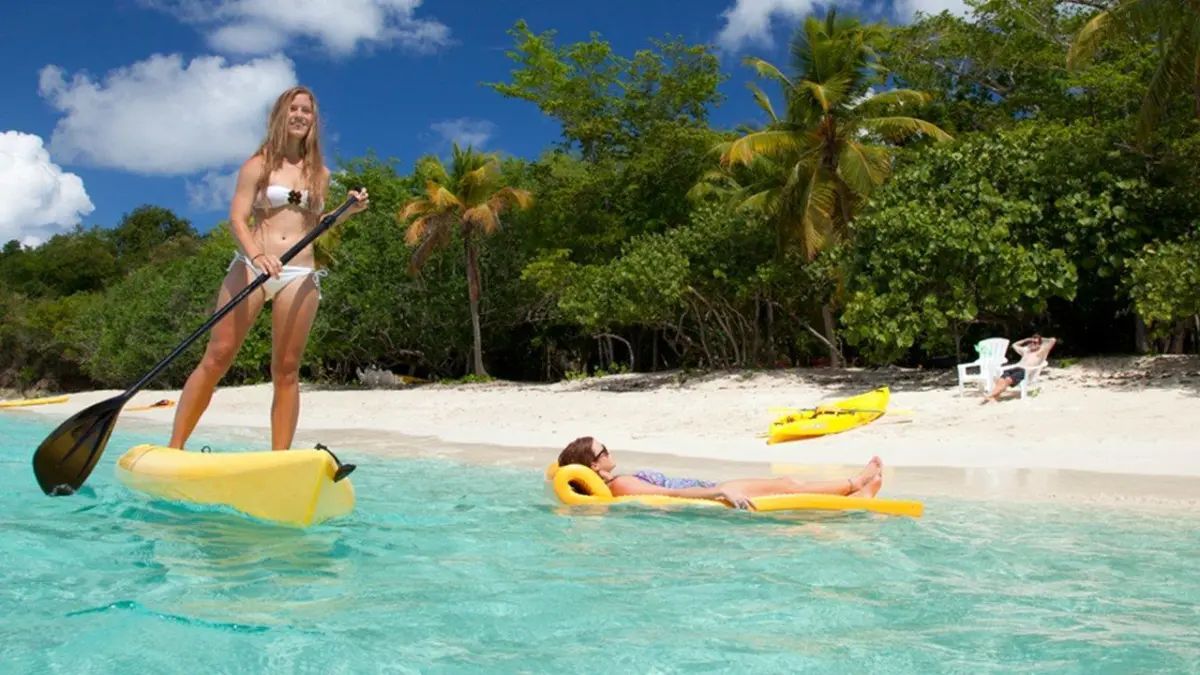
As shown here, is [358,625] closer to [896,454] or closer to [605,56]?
[896,454]

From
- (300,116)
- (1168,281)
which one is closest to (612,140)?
(1168,281)

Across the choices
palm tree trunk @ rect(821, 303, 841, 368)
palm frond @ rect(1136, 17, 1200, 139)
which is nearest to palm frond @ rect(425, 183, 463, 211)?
palm tree trunk @ rect(821, 303, 841, 368)

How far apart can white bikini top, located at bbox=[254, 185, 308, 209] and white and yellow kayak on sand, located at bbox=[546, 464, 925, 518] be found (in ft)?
7.52

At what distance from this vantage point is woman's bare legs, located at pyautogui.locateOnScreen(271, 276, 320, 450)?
505 cm

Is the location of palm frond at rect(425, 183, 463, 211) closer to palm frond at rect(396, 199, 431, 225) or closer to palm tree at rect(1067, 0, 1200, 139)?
palm frond at rect(396, 199, 431, 225)

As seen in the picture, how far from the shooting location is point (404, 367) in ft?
115

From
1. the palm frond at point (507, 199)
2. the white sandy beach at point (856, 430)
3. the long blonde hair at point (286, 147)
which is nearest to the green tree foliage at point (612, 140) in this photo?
the palm frond at point (507, 199)

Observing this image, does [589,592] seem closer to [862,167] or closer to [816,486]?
[816,486]

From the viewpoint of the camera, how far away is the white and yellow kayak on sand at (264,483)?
456 centimetres

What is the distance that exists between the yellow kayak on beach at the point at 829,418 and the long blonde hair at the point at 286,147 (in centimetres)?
702

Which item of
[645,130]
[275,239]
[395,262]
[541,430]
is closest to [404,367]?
[395,262]

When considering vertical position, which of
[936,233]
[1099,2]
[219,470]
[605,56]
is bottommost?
[219,470]

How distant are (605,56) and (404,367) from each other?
13294 millimetres

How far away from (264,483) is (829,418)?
787 cm
